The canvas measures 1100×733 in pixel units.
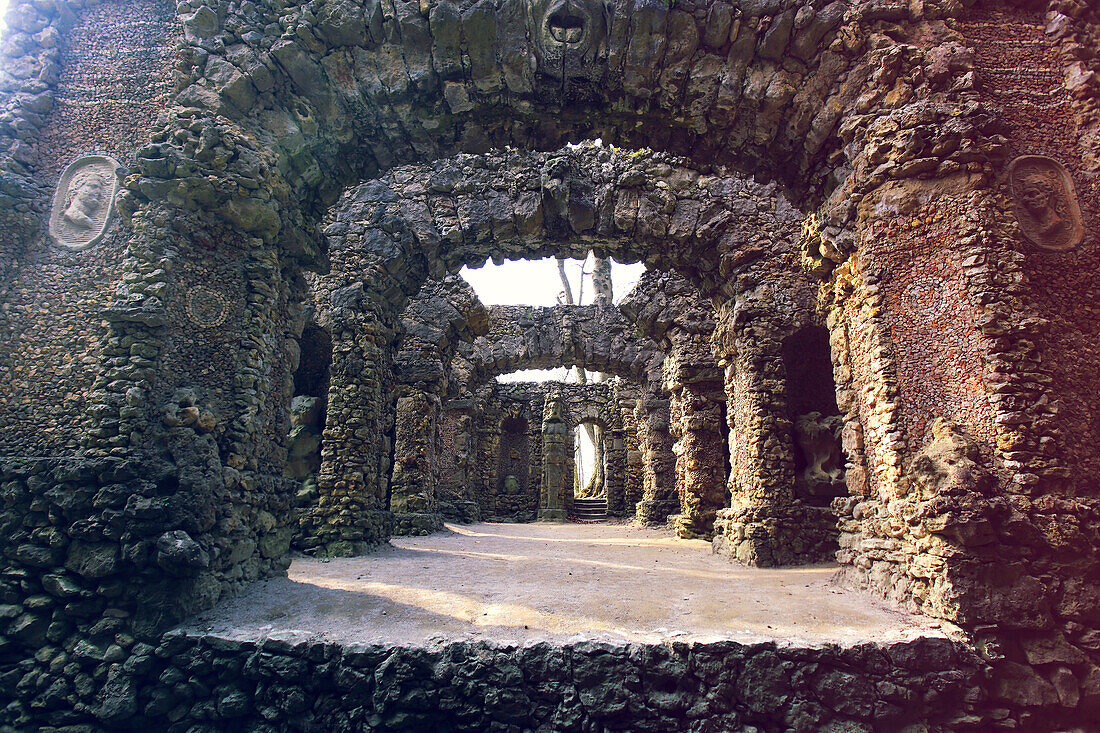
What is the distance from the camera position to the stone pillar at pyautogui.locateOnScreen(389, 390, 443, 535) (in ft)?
33.0

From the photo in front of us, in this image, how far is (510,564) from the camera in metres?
6.46

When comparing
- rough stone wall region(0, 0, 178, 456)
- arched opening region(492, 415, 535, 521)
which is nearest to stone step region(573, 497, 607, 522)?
arched opening region(492, 415, 535, 521)

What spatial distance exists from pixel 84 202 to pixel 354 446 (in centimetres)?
430

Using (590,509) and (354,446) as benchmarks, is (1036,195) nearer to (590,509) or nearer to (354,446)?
(354,446)

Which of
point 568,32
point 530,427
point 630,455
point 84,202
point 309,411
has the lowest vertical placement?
point 630,455

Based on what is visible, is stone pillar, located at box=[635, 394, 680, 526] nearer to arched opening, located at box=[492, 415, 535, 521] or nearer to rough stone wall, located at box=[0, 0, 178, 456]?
arched opening, located at box=[492, 415, 535, 521]

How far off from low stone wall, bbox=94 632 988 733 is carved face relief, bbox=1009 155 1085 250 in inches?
108

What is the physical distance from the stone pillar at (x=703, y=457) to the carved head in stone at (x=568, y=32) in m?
6.49

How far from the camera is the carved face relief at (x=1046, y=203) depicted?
141 inches

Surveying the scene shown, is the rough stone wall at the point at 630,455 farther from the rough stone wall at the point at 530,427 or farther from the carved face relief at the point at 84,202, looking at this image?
the carved face relief at the point at 84,202

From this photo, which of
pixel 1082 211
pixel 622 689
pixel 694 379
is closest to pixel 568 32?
pixel 1082 211

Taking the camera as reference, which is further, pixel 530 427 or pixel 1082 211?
pixel 530 427

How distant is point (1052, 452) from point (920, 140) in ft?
7.31

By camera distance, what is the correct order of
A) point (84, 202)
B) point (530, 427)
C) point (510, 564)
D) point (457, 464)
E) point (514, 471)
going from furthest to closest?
point (514, 471)
point (530, 427)
point (457, 464)
point (510, 564)
point (84, 202)
